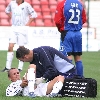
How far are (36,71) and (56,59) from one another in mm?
388

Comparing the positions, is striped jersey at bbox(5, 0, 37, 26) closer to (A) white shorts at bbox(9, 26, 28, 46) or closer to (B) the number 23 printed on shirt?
(A) white shorts at bbox(9, 26, 28, 46)

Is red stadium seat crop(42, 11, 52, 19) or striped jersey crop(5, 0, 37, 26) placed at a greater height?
striped jersey crop(5, 0, 37, 26)

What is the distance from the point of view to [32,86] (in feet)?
30.2

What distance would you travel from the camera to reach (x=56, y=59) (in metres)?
9.57

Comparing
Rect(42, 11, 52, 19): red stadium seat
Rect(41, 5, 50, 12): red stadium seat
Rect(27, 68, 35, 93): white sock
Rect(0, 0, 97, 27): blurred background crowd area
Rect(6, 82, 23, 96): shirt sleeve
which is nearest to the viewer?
Rect(27, 68, 35, 93): white sock

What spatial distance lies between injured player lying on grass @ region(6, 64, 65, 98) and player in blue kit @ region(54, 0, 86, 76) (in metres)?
2.28

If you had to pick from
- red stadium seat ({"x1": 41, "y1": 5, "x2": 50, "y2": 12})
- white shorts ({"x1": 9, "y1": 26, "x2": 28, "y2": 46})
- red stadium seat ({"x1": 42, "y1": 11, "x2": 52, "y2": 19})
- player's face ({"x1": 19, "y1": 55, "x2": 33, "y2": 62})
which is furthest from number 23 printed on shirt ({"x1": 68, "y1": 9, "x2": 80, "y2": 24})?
red stadium seat ({"x1": 41, "y1": 5, "x2": 50, "y2": 12})

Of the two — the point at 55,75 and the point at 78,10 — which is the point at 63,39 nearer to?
the point at 78,10

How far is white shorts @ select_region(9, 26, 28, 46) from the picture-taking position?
656 inches

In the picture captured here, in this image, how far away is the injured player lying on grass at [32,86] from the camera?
9.20 meters

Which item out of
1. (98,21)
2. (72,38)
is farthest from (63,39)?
(98,21)

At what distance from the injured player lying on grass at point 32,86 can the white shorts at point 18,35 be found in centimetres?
696

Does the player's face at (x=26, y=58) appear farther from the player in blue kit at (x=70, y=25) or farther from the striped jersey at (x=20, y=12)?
the striped jersey at (x=20, y=12)

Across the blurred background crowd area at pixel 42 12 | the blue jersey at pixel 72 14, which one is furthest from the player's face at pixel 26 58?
the blurred background crowd area at pixel 42 12
